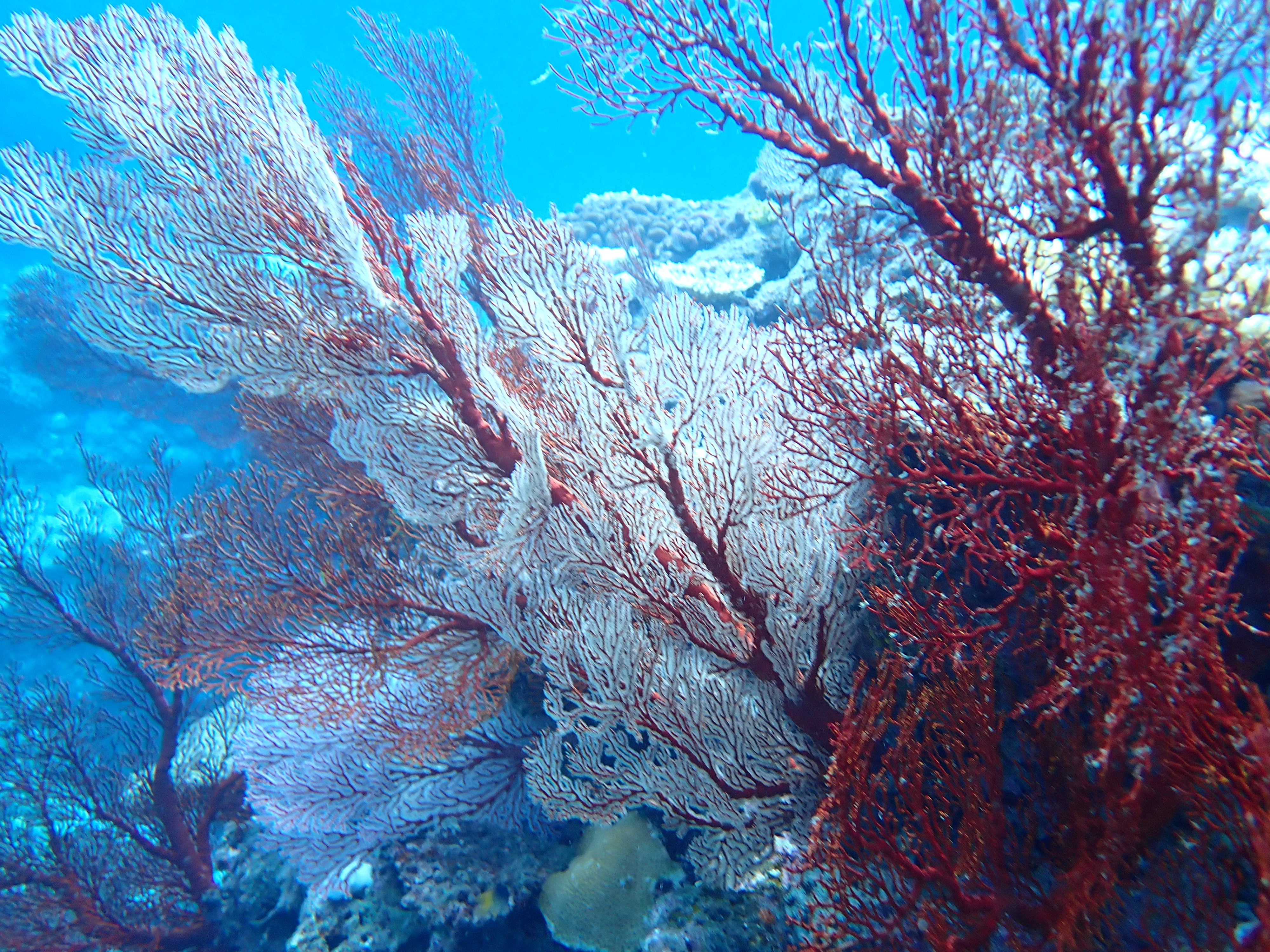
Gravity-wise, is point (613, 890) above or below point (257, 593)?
below

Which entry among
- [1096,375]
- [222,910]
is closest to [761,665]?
[1096,375]

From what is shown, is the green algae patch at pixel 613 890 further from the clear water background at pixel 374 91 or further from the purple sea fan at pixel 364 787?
the clear water background at pixel 374 91

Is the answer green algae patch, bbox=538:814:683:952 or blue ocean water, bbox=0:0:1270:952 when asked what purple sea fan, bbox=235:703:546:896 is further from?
green algae patch, bbox=538:814:683:952

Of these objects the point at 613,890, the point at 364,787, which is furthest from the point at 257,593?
the point at 613,890

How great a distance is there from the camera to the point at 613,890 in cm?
348

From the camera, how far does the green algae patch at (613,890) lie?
3412mm

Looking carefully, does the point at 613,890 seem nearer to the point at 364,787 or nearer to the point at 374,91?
the point at 364,787

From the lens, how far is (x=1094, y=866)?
5.28 feet

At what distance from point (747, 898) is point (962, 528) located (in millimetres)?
2240

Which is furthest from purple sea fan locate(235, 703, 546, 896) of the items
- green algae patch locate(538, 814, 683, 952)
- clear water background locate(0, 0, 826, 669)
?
clear water background locate(0, 0, 826, 669)

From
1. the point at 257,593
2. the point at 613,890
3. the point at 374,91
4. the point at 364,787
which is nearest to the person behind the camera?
the point at 613,890

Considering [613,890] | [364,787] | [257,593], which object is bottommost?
[364,787]

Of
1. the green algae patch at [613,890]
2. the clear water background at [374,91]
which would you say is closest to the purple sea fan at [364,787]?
the green algae patch at [613,890]

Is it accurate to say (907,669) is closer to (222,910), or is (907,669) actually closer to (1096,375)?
(1096,375)
